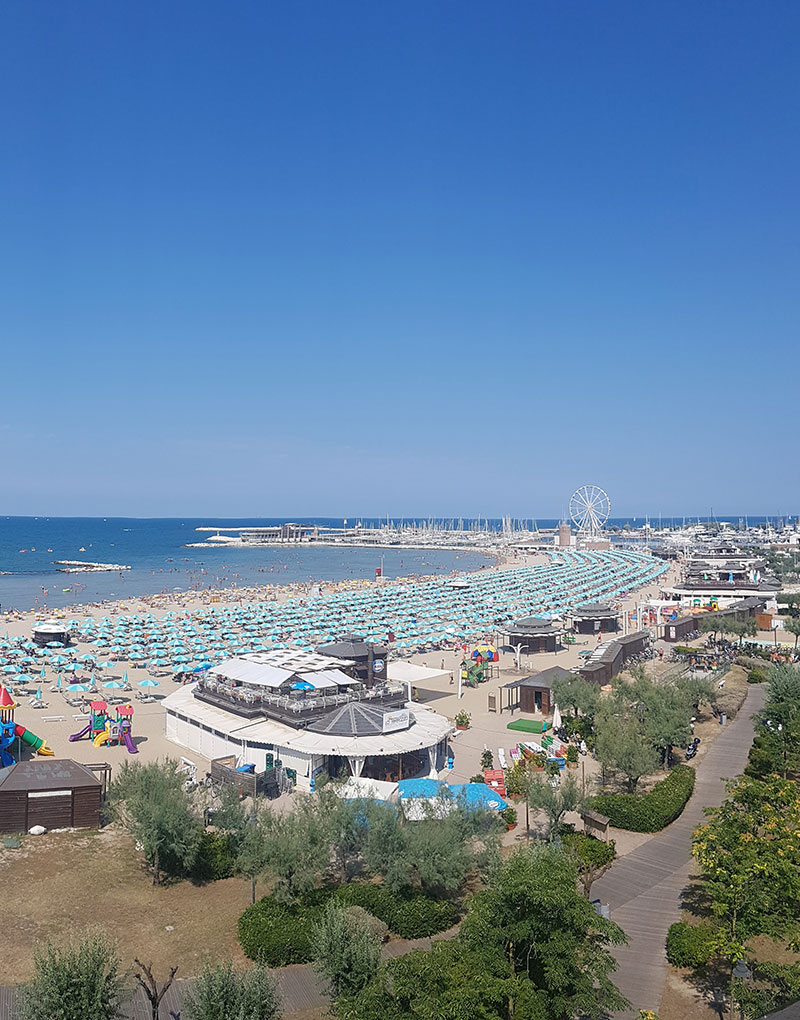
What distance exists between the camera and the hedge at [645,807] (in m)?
19.6

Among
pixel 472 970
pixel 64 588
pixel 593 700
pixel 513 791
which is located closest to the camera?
pixel 472 970

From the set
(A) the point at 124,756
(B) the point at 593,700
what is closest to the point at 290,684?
(A) the point at 124,756

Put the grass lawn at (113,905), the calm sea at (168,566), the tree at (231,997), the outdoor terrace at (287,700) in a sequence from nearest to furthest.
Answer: the tree at (231,997) → the grass lawn at (113,905) → the outdoor terrace at (287,700) → the calm sea at (168,566)

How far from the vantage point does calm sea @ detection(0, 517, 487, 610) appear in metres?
95.1

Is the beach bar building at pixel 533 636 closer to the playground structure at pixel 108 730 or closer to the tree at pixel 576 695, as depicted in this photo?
the tree at pixel 576 695

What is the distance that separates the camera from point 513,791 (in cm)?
2188

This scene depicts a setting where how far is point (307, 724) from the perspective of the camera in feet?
80.3

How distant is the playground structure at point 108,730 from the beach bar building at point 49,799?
793 cm

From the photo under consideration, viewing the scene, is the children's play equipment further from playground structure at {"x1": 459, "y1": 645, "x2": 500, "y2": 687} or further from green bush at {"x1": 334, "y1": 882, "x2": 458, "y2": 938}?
playground structure at {"x1": 459, "y1": 645, "x2": 500, "y2": 687}

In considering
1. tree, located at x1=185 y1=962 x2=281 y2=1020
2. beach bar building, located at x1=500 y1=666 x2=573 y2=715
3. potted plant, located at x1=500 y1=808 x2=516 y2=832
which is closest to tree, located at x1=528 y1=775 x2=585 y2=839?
potted plant, located at x1=500 y1=808 x2=516 y2=832

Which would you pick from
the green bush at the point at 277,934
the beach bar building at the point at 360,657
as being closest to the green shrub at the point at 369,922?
the green bush at the point at 277,934

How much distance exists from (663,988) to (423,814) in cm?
671

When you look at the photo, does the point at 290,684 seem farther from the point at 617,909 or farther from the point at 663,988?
the point at 663,988

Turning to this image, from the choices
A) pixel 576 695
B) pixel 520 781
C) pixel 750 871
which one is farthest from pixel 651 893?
pixel 576 695
